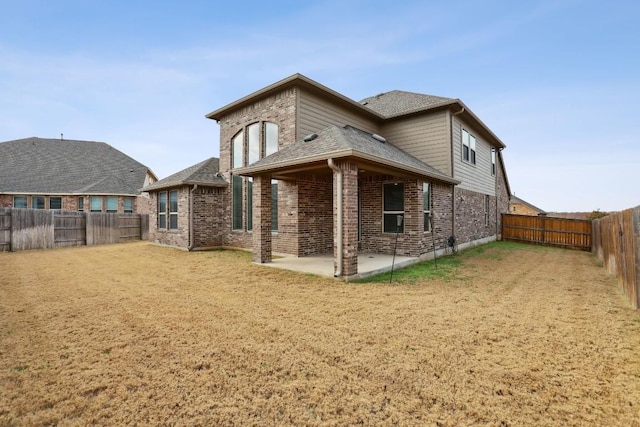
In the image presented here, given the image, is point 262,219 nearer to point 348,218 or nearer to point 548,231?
point 348,218

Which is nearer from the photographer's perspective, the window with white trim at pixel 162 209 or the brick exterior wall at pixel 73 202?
the window with white trim at pixel 162 209

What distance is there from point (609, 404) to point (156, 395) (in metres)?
3.91

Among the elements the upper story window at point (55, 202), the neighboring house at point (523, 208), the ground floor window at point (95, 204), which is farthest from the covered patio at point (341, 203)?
the neighboring house at point (523, 208)

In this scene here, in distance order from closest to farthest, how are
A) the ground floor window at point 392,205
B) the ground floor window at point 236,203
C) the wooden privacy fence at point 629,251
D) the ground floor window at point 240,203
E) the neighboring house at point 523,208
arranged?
the wooden privacy fence at point 629,251, the ground floor window at point 392,205, the ground floor window at point 240,203, the ground floor window at point 236,203, the neighboring house at point 523,208

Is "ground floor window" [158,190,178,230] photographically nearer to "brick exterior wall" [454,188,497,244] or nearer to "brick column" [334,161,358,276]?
"brick column" [334,161,358,276]

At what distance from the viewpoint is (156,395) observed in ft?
8.19

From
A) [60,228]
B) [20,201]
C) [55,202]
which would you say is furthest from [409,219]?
[20,201]

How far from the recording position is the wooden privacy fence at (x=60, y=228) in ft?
41.8

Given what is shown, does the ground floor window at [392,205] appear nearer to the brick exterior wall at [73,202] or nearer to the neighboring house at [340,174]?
the neighboring house at [340,174]

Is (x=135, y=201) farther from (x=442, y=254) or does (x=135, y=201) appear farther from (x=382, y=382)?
(x=382, y=382)

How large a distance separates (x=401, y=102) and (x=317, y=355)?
13.3 metres

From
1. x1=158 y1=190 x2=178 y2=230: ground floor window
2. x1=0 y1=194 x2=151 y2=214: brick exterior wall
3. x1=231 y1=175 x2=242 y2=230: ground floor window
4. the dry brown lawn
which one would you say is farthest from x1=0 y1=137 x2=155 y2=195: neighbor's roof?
the dry brown lawn

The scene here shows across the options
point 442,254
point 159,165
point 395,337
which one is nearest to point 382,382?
point 395,337

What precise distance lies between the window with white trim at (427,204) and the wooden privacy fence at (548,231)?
30.5ft
